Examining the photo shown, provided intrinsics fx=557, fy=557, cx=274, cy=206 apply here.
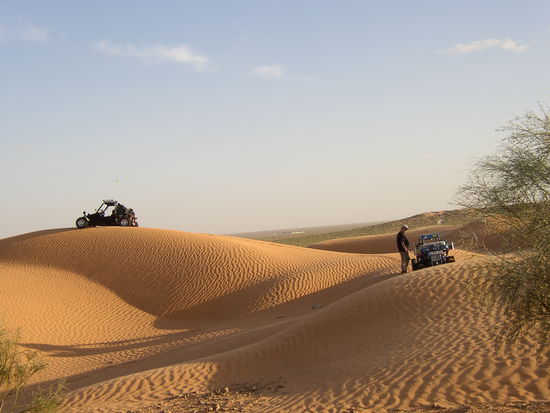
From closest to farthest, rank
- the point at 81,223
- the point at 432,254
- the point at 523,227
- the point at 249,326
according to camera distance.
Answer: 1. the point at 523,227
2. the point at 432,254
3. the point at 249,326
4. the point at 81,223

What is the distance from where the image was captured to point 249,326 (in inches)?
710

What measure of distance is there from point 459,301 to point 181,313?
12255 millimetres

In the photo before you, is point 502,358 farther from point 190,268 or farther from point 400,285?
point 190,268

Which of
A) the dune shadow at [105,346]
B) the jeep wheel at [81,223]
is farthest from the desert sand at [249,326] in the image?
the jeep wheel at [81,223]

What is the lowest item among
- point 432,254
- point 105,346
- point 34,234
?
point 105,346

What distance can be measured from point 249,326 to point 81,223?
16.8 meters

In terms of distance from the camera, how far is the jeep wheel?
31111mm

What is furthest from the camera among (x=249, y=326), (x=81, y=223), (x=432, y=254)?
(x=81, y=223)

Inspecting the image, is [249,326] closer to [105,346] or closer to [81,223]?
[105,346]

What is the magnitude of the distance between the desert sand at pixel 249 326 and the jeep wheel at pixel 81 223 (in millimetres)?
1467

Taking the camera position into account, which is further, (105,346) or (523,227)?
(105,346)

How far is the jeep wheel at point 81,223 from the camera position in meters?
31.1

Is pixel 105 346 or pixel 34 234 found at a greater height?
pixel 34 234

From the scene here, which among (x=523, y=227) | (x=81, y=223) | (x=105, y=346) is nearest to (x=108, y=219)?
(x=81, y=223)
